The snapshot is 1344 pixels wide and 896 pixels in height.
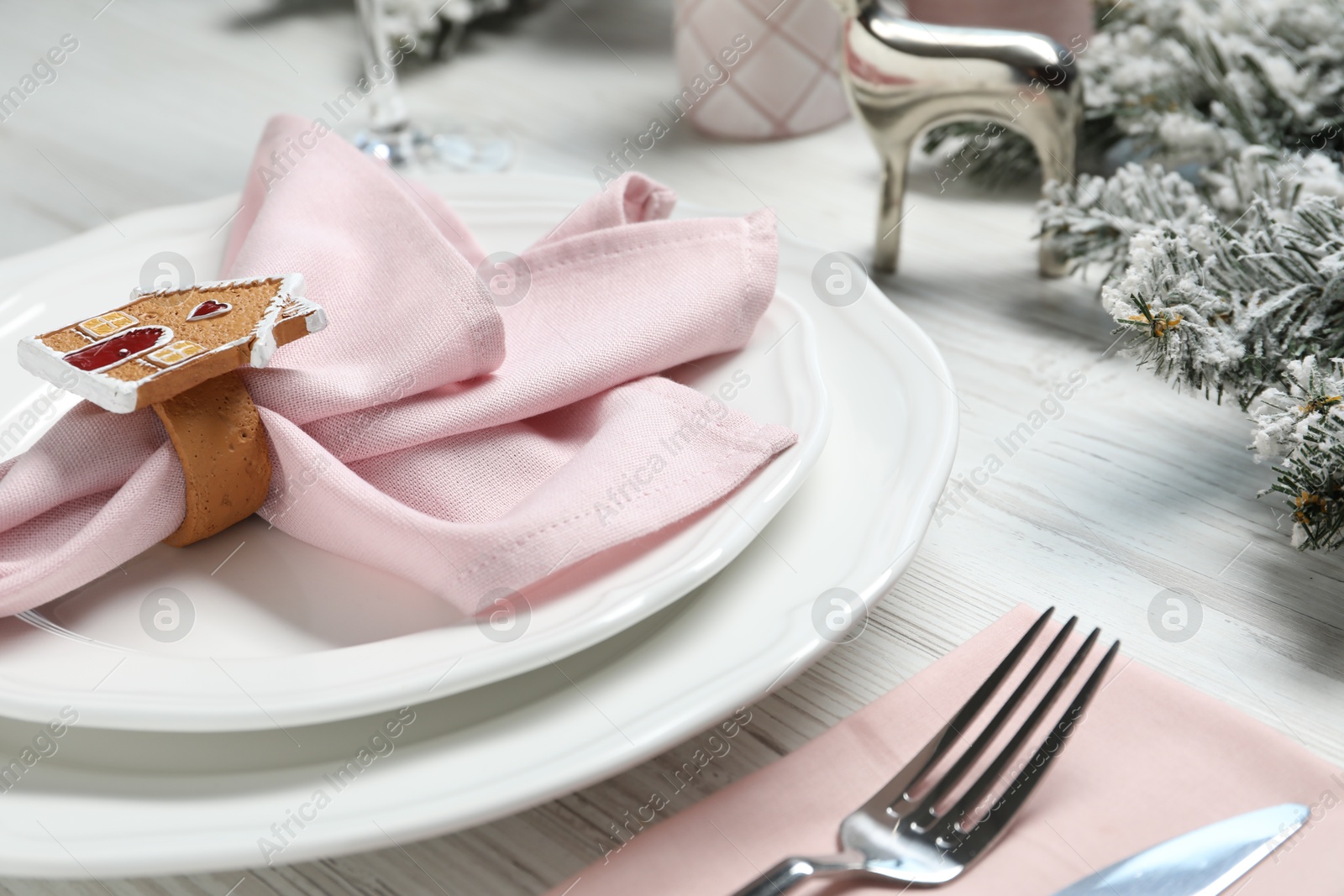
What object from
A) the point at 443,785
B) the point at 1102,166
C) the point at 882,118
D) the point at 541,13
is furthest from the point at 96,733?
the point at 541,13

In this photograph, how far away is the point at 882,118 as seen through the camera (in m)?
0.69

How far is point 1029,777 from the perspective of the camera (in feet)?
1.15

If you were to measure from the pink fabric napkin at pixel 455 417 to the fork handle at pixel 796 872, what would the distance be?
0.11m

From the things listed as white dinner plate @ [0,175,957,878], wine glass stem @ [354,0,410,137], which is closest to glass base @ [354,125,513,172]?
wine glass stem @ [354,0,410,137]

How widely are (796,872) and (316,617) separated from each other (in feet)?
0.64

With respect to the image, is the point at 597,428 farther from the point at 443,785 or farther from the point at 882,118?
the point at 882,118

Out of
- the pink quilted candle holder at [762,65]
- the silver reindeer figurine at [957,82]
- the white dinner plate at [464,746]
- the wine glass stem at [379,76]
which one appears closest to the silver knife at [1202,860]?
the white dinner plate at [464,746]

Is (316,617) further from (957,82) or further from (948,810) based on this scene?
(957,82)

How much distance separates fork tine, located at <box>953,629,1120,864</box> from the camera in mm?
332

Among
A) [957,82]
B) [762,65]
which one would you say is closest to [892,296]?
[957,82]

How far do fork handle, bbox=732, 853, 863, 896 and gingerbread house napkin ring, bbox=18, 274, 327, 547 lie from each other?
24 centimetres

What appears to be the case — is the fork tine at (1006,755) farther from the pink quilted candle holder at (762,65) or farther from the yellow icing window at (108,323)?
the pink quilted candle holder at (762,65)

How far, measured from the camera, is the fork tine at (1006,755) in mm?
337

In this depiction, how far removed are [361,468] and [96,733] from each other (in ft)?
0.43
